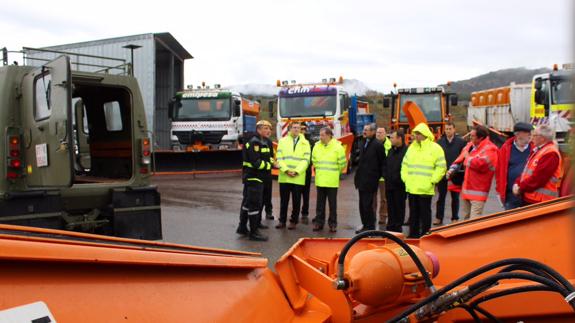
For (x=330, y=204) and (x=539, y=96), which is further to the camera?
(x=539, y=96)

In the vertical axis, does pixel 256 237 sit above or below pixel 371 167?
below

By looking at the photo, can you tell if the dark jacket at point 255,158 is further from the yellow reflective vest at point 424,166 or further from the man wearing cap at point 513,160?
the man wearing cap at point 513,160

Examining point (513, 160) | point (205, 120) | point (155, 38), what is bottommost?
point (513, 160)

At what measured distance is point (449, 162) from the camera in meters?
8.30

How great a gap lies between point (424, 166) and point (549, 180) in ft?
5.66

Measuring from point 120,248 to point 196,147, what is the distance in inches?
600

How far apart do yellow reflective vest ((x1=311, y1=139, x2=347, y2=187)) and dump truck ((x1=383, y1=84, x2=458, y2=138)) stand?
9.82 m

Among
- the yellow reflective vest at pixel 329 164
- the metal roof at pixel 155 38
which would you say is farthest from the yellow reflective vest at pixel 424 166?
the metal roof at pixel 155 38

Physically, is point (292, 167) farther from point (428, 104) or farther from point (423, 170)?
point (428, 104)

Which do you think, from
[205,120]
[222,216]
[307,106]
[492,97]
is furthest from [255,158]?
[492,97]

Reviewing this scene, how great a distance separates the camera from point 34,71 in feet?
16.6

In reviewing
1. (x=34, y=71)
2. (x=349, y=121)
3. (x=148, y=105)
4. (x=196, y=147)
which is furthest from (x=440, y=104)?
(x=34, y=71)

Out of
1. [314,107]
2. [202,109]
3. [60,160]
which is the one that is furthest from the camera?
[202,109]

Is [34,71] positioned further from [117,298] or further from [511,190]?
[511,190]
